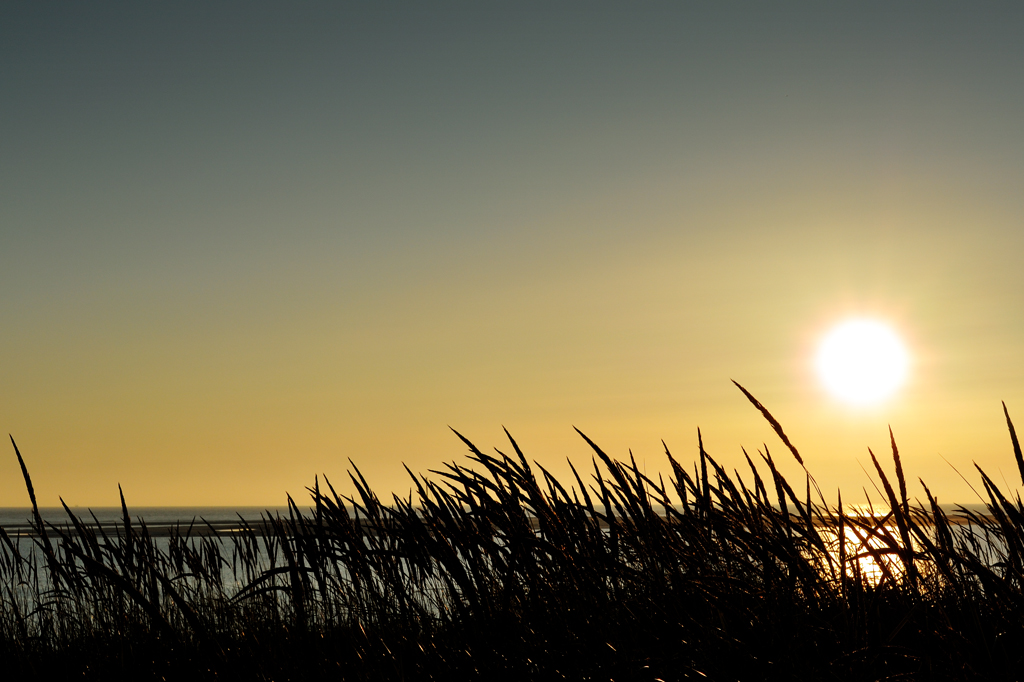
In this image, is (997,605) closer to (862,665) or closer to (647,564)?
(862,665)

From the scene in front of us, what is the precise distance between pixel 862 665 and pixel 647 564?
0.90m

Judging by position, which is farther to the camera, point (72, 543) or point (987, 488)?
point (72, 543)

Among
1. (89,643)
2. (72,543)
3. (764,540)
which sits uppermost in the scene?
(72,543)

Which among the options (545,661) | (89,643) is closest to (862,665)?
(545,661)

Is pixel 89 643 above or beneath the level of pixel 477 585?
beneath

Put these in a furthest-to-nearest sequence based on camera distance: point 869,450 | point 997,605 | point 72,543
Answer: point 997,605, point 72,543, point 869,450

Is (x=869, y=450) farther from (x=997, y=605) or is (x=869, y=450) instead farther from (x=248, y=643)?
(x=248, y=643)

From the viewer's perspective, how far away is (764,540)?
245 cm

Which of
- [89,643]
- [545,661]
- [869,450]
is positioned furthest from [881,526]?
[89,643]

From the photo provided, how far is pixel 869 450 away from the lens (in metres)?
1.65

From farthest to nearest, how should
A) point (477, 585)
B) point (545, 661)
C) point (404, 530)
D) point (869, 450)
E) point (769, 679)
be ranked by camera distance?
point (404, 530)
point (477, 585)
point (545, 661)
point (769, 679)
point (869, 450)

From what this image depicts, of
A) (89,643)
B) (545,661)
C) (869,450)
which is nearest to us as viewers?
(869,450)

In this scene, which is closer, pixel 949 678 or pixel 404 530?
pixel 949 678

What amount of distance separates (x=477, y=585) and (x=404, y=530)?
0.66m
